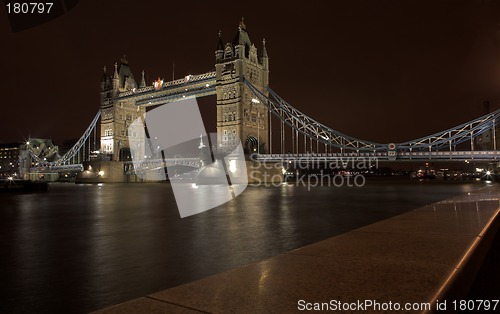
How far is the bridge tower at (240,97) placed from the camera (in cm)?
5178

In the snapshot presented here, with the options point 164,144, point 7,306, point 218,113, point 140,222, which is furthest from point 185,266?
point 164,144

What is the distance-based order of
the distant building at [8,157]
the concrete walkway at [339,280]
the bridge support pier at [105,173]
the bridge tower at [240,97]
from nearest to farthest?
the concrete walkway at [339,280] < the bridge tower at [240,97] < the bridge support pier at [105,173] < the distant building at [8,157]

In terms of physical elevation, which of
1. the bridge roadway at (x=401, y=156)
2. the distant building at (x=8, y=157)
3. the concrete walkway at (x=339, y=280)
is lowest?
the concrete walkway at (x=339, y=280)

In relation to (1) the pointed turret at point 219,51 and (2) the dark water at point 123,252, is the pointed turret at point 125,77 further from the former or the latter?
(2) the dark water at point 123,252

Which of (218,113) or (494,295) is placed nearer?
(494,295)

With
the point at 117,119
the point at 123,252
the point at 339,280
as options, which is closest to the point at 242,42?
the point at 117,119

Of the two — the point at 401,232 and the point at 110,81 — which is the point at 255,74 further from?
the point at 401,232

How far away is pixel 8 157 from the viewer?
426 ft

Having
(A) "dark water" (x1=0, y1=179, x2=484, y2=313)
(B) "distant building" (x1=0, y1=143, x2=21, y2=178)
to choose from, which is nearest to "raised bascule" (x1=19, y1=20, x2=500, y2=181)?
(A) "dark water" (x1=0, y1=179, x2=484, y2=313)

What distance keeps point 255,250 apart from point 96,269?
7.39 feet

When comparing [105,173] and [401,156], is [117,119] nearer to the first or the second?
[105,173]

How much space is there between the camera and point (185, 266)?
524cm

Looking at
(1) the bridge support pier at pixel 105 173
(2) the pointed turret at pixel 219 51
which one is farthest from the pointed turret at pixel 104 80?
(2) the pointed turret at pixel 219 51

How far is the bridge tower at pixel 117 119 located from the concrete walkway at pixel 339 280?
2811 inches
